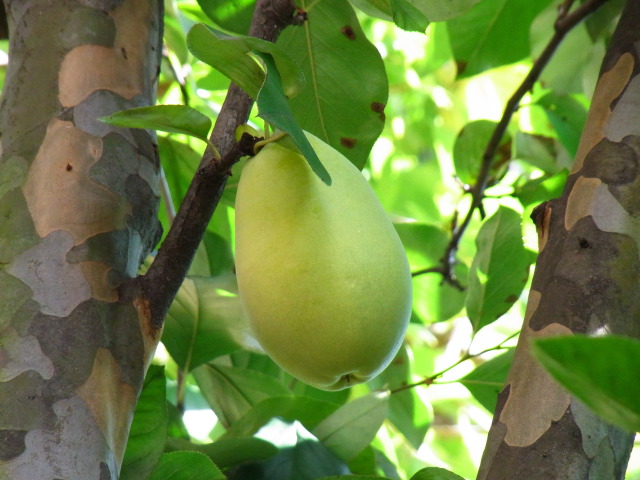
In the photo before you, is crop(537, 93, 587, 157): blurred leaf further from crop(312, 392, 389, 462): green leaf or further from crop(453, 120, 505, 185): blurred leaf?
crop(312, 392, 389, 462): green leaf

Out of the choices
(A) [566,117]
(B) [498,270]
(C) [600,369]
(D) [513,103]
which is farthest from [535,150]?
(C) [600,369]

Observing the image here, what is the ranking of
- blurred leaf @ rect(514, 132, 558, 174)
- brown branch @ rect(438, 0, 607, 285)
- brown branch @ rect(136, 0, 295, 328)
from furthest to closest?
blurred leaf @ rect(514, 132, 558, 174) → brown branch @ rect(438, 0, 607, 285) → brown branch @ rect(136, 0, 295, 328)

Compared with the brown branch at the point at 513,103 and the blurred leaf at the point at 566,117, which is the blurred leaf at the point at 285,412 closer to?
the brown branch at the point at 513,103

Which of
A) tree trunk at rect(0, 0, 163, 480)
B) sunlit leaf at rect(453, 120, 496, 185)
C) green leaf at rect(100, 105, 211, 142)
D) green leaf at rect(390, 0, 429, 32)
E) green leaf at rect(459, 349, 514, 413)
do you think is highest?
green leaf at rect(390, 0, 429, 32)

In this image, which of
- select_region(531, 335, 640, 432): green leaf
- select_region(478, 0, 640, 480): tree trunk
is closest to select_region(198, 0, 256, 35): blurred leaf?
select_region(478, 0, 640, 480): tree trunk

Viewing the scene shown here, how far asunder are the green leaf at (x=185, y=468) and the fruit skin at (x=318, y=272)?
0.11m

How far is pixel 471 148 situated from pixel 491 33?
0.64 feet

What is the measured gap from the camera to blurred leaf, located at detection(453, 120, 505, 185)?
3.87 feet

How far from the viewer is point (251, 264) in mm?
535

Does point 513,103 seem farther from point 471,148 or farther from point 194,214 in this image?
point 194,214

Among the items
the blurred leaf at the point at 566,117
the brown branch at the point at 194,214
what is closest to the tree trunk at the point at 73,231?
the brown branch at the point at 194,214

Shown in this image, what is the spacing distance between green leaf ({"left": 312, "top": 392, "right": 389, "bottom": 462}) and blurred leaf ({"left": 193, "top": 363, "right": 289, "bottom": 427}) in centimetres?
12

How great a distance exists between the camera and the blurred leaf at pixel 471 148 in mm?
1180

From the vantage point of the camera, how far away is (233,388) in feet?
2.94
